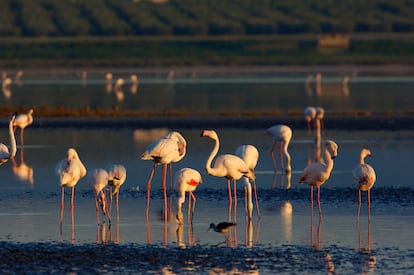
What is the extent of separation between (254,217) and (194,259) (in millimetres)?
3194

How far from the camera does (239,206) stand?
17766mm

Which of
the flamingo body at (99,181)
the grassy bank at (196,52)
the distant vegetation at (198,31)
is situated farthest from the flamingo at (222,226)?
the distant vegetation at (198,31)

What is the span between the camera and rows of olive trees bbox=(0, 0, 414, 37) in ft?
337

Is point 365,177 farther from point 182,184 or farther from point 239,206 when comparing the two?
point 182,184

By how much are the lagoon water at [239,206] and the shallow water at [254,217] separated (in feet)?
0.05

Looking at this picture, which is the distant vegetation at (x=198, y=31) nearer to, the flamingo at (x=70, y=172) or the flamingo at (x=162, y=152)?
the flamingo at (x=162, y=152)

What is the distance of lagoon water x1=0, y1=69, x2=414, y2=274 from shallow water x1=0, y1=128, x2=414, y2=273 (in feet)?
0.05

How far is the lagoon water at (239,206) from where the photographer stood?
1394 centimetres

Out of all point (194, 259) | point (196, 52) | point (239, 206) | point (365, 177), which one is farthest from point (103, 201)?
point (196, 52)

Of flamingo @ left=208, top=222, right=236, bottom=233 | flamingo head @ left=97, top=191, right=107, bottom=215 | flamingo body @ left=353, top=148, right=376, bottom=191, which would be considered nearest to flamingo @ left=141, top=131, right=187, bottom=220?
flamingo head @ left=97, top=191, right=107, bottom=215

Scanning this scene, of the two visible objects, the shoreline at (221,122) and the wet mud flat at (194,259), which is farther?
the shoreline at (221,122)

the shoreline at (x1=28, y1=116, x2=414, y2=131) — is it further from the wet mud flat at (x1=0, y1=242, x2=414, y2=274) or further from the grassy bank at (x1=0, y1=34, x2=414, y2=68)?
the grassy bank at (x1=0, y1=34, x2=414, y2=68)

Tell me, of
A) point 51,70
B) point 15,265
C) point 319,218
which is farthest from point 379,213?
point 51,70

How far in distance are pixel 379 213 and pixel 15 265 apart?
18.9 ft
